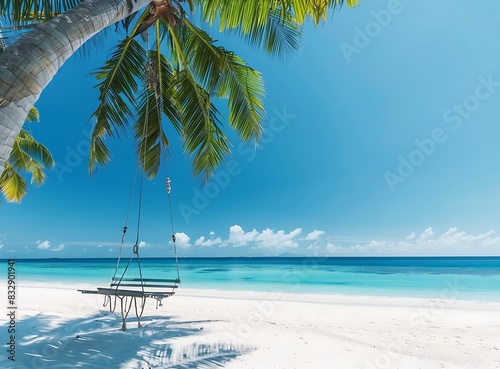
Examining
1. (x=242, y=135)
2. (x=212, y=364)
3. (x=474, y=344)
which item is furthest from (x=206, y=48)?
(x=474, y=344)

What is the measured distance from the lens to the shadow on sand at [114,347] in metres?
3.57

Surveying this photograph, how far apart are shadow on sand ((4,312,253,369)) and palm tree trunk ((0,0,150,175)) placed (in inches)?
114

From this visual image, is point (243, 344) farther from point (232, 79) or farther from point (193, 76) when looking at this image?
point (193, 76)

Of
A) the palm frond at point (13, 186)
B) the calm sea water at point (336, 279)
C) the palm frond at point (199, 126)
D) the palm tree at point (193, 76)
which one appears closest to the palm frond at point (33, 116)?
the palm frond at point (13, 186)

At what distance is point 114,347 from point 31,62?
3.64 metres

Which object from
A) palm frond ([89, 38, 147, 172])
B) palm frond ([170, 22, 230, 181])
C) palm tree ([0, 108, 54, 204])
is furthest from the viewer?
palm tree ([0, 108, 54, 204])

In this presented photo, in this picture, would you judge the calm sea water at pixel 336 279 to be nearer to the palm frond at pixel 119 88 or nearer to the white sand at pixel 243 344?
the white sand at pixel 243 344

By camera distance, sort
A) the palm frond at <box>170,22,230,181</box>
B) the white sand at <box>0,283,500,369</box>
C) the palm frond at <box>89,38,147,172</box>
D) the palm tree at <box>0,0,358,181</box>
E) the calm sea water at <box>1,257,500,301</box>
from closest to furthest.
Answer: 1. the palm tree at <box>0,0,358,181</box>
2. the white sand at <box>0,283,500,369</box>
3. the palm frond at <box>89,38,147,172</box>
4. the palm frond at <box>170,22,230,181</box>
5. the calm sea water at <box>1,257,500,301</box>

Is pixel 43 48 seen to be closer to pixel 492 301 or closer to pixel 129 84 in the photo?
pixel 129 84

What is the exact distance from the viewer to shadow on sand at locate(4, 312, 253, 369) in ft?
11.7

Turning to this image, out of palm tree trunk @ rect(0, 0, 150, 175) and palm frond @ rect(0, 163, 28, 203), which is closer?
palm tree trunk @ rect(0, 0, 150, 175)

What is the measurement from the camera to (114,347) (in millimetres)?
4113

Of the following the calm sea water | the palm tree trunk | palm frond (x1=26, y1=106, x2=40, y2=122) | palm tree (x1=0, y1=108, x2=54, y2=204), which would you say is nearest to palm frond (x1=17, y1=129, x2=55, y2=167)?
palm tree (x1=0, y1=108, x2=54, y2=204)

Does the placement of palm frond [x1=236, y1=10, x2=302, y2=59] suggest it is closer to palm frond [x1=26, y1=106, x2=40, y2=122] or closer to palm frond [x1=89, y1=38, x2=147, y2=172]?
palm frond [x1=89, y1=38, x2=147, y2=172]
